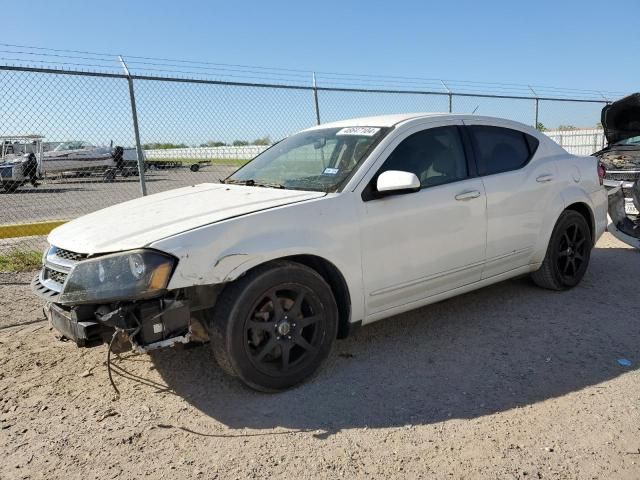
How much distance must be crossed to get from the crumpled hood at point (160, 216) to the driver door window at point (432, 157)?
0.74m

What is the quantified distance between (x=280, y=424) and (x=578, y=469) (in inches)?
58.6

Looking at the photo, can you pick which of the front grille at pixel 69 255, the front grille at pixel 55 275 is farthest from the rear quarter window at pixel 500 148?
the front grille at pixel 55 275

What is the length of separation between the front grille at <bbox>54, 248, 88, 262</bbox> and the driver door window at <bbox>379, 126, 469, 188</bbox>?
196cm

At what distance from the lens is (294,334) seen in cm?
332

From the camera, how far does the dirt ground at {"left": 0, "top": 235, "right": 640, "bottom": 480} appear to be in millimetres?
2633

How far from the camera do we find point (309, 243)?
10.7ft

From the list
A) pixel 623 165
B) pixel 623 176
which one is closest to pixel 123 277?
pixel 623 176

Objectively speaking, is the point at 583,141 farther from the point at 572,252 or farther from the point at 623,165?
the point at 572,252

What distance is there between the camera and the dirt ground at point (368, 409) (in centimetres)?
263

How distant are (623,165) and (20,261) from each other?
Answer: 7872 millimetres

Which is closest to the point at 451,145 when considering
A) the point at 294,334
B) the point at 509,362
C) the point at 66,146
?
the point at 509,362

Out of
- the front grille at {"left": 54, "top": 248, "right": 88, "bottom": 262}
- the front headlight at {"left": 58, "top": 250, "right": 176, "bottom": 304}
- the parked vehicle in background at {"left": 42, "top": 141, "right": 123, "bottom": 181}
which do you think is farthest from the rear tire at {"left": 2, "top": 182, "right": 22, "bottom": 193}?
the front headlight at {"left": 58, "top": 250, "right": 176, "bottom": 304}

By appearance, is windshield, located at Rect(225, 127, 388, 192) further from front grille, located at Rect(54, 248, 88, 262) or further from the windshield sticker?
front grille, located at Rect(54, 248, 88, 262)

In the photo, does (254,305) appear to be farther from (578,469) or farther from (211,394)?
(578,469)
